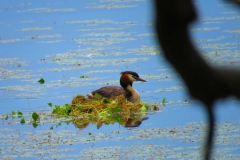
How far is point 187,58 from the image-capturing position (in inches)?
48.8

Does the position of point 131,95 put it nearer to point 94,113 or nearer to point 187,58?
point 94,113

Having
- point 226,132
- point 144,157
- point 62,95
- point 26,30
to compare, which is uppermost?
point 26,30

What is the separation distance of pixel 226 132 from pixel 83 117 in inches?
77.8

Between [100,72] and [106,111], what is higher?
[100,72]

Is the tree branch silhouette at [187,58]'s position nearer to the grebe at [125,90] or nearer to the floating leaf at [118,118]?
the floating leaf at [118,118]

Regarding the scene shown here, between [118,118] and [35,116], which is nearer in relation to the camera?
[35,116]

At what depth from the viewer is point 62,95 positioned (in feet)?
32.4

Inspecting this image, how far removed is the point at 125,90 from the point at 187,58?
823 centimetres

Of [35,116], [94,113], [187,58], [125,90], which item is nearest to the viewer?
[187,58]

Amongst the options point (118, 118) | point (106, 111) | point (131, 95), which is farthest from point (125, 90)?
point (118, 118)

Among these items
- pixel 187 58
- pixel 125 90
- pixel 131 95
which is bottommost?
pixel 187 58

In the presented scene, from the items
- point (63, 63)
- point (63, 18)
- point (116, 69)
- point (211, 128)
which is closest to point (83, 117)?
point (116, 69)

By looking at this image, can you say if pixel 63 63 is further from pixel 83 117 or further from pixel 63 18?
pixel 63 18

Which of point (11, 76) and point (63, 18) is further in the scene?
point (63, 18)
